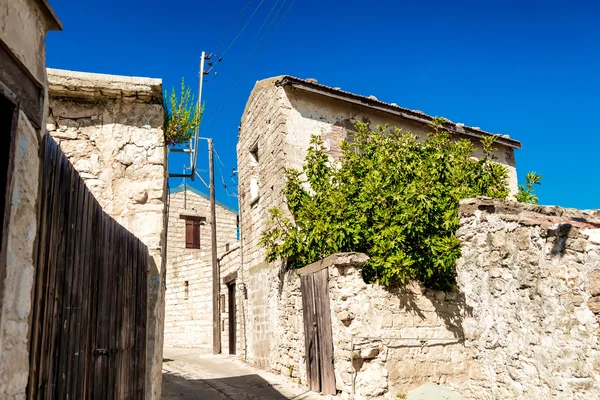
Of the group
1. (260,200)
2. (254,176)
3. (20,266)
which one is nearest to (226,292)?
(254,176)

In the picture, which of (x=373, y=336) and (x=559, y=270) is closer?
(x=559, y=270)

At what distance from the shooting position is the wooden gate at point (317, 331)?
8.12 m

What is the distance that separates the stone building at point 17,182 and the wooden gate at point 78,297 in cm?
11

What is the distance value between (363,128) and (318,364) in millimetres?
4631

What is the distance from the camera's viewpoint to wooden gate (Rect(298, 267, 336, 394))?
8117 mm

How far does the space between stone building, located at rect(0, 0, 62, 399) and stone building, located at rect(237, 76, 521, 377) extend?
26.0ft

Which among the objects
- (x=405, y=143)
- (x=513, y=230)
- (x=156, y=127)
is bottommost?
(x=513, y=230)

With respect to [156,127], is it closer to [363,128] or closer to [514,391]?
[514,391]

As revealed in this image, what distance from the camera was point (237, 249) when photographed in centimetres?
1354

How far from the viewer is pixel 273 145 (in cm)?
Answer: 1105

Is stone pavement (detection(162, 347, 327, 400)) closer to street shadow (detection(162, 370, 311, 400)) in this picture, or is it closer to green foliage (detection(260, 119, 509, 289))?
street shadow (detection(162, 370, 311, 400))

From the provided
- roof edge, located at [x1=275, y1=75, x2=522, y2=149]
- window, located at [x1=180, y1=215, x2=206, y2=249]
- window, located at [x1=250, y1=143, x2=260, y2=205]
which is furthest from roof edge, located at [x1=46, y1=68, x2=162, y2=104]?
window, located at [x1=180, y1=215, x2=206, y2=249]

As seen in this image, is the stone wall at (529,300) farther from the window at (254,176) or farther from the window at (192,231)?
the window at (192,231)

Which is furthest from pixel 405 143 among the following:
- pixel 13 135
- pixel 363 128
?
pixel 13 135
